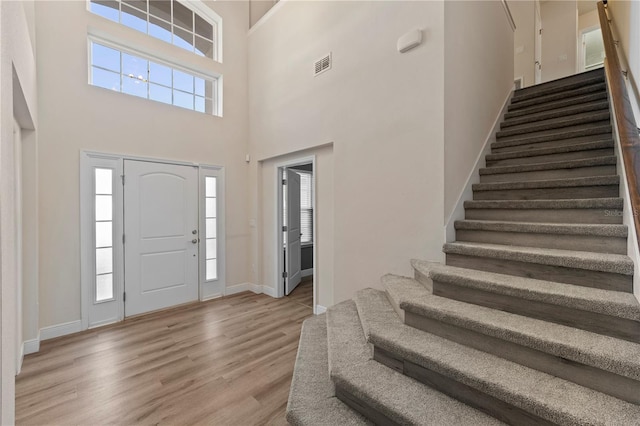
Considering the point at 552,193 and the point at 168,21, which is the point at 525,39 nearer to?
the point at 552,193

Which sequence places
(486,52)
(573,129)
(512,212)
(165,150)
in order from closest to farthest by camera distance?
(512,212)
(573,129)
(486,52)
(165,150)

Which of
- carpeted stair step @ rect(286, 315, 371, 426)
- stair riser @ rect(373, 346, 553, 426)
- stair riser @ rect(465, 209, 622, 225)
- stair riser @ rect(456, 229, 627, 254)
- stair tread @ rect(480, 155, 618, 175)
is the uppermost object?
stair tread @ rect(480, 155, 618, 175)

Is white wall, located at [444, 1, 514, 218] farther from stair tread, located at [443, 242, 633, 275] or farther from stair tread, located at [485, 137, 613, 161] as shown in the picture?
stair tread, located at [443, 242, 633, 275]

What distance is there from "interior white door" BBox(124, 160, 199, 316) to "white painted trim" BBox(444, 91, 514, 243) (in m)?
3.45

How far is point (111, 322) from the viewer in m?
3.49

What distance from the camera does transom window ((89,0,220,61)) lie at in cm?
361

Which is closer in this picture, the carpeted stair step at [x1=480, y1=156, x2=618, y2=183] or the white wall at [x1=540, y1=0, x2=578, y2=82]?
the carpeted stair step at [x1=480, y1=156, x2=618, y2=183]

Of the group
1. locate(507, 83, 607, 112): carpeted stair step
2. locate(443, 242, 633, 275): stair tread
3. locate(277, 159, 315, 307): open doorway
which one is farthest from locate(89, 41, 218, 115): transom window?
locate(507, 83, 607, 112): carpeted stair step

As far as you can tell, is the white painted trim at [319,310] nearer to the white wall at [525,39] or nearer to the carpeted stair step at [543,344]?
the carpeted stair step at [543,344]

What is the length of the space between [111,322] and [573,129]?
5.73 meters

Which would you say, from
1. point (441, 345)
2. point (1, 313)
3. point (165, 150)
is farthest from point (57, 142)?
point (441, 345)

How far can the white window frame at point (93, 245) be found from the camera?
3303 millimetres

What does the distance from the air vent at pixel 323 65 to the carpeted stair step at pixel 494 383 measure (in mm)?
3027

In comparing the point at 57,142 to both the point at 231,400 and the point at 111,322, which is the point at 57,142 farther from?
the point at 231,400
